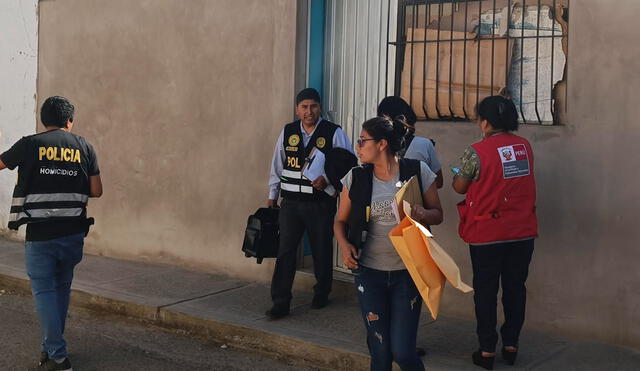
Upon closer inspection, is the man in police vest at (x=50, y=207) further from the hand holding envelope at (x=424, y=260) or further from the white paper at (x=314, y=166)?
the hand holding envelope at (x=424, y=260)

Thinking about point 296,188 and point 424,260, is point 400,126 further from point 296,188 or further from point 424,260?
point 296,188

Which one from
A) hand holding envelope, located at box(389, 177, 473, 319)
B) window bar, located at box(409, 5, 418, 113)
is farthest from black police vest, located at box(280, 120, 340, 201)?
hand holding envelope, located at box(389, 177, 473, 319)

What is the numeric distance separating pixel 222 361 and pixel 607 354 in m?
2.63

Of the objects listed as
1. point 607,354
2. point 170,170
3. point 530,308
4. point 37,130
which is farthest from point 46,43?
point 607,354

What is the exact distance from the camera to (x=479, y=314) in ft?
18.2

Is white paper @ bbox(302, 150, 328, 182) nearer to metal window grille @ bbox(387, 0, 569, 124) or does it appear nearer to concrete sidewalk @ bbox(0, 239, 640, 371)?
metal window grille @ bbox(387, 0, 569, 124)

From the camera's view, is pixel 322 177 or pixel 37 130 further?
pixel 37 130

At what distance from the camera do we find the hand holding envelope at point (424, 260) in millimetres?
4312

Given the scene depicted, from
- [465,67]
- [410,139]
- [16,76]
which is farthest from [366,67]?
[16,76]

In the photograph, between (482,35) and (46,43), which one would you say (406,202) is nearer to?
(482,35)

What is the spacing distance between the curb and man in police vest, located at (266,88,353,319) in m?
0.36

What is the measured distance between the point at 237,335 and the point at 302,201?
1.12 m

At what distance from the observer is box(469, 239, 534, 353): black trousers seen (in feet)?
18.0

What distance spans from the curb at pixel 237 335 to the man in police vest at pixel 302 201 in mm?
364
